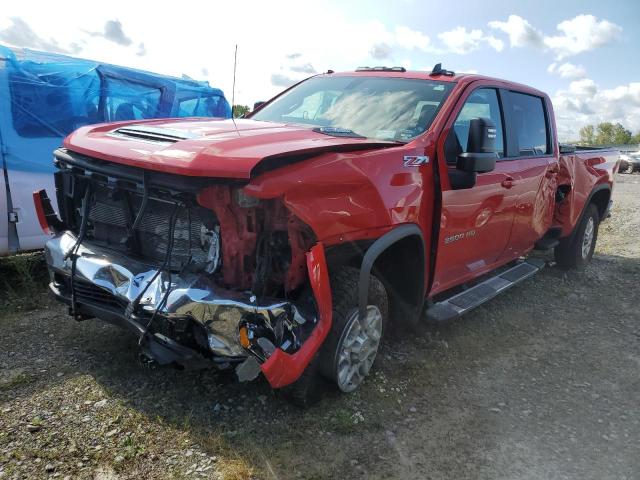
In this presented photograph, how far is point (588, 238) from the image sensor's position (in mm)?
6742

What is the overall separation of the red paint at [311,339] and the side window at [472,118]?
1.50m

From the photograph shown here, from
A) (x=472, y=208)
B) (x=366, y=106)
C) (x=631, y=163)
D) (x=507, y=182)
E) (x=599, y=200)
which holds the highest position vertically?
(x=366, y=106)

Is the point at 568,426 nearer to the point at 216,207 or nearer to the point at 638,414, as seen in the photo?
the point at 638,414

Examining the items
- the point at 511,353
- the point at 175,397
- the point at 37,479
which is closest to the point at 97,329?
the point at 175,397

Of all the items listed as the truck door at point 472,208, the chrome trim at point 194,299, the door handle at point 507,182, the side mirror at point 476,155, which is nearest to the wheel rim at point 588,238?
the truck door at point 472,208

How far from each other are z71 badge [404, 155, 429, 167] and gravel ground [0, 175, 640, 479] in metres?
1.39

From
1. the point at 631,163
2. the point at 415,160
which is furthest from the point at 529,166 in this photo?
the point at 631,163

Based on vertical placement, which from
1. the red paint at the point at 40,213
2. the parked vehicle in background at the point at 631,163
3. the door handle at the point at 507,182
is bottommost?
the parked vehicle in background at the point at 631,163

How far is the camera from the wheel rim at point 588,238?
6.61 meters

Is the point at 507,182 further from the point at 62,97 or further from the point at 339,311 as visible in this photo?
the point at 62,97

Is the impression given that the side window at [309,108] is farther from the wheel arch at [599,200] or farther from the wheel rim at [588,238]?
the wheel rim at [588,238]

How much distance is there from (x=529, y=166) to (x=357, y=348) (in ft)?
8.73

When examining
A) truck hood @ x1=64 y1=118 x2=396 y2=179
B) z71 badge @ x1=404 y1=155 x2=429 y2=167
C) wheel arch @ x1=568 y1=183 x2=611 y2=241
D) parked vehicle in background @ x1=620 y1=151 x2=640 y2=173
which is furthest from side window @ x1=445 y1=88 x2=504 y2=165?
parked vehicle in background @ x1=620 y1=151 x2=640 y2=173

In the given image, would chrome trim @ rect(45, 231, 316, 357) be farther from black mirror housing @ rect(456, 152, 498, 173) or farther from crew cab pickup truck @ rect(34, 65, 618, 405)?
black mirror housing @ rect(456, 152, 498, 173)
